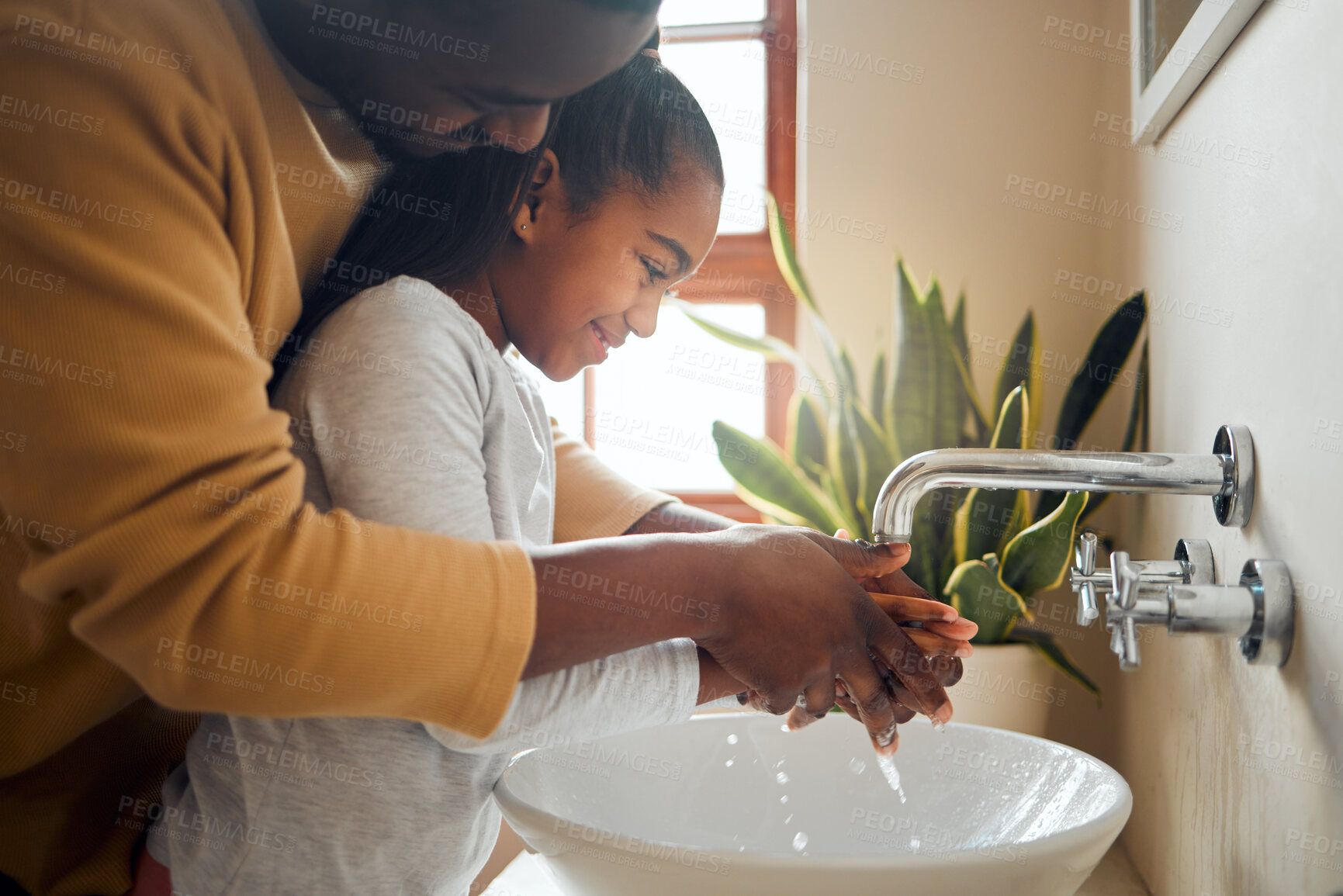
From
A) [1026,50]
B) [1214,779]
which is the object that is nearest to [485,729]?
[1214,779]

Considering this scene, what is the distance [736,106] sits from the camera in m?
1.66

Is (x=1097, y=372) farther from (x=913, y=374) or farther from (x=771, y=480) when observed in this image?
(x=771, y=480)

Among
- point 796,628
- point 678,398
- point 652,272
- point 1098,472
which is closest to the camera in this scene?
point 796,628

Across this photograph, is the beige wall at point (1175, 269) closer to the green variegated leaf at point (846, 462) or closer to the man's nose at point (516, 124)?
the green variegated leaf at point (846, 462)

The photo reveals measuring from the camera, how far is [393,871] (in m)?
0.54

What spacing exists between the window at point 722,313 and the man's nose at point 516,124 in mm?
1003

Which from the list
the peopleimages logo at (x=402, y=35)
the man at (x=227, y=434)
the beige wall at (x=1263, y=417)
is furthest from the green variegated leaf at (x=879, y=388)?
the peopleimages logo at (x=402, y=35)

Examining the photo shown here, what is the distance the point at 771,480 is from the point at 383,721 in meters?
0.76

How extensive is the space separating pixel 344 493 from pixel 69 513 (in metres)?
0.13

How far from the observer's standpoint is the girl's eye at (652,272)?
72 cm

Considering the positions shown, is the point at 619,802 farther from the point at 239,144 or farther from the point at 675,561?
the point at 239,144

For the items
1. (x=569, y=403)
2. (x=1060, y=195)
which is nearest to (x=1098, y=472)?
(x=1060, y=195)

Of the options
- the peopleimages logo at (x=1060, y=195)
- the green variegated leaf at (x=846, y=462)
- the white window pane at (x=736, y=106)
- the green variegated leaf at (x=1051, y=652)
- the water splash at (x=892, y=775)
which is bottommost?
the water splash at (x=892, y=775)

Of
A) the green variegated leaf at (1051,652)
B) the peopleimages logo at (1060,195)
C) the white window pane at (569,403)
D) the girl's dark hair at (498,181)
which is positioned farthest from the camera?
the white window pane at (569,403)
